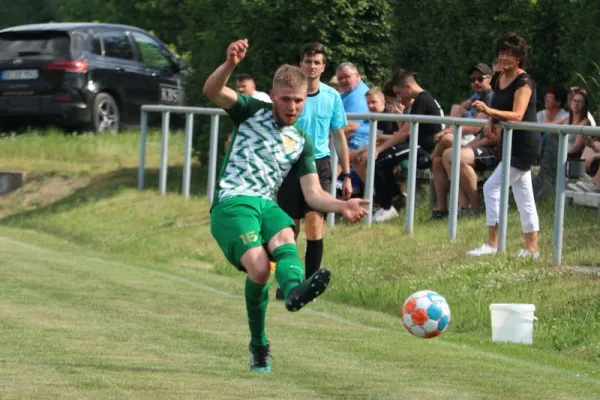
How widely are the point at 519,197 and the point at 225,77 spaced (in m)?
5.24

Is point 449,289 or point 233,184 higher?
point 233,184

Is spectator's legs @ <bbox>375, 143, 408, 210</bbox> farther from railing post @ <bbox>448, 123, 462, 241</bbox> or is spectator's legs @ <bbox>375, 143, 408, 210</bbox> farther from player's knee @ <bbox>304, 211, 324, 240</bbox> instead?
player's knee @ <bbox>304, 211, 324, 240</bbox>

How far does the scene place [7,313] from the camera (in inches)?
484

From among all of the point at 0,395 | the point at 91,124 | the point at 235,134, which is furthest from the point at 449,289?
the point at 91,124

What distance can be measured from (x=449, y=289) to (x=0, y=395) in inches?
241

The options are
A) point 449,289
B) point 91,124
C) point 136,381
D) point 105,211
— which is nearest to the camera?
point 136,381

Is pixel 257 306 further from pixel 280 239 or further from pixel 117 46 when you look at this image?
pixel 117 46

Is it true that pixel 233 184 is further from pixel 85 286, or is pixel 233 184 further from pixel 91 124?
pixel 91 124

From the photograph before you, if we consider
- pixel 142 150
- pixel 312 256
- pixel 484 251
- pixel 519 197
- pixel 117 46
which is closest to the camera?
pixel 312 256

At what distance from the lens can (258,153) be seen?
9.53 metres

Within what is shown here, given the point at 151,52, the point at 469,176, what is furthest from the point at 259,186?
the point at 151,52

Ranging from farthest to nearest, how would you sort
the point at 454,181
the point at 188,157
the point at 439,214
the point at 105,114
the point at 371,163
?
the point at 105,114
the point at 188,157
the point at 371,163
the point at 439,214
the point at 454,181

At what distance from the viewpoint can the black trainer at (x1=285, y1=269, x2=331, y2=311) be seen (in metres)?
8.65

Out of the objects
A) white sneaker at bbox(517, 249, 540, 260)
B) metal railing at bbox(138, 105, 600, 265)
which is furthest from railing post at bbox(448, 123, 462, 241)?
white sneaker at bbox(517, 249, 540, 260)
